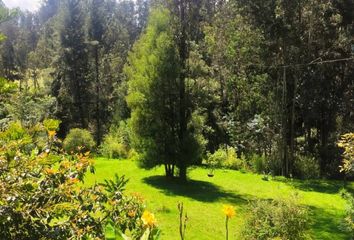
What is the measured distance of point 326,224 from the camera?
13.5 meters

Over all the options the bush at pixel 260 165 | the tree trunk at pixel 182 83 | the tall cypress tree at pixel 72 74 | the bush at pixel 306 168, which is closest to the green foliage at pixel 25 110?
the tall cypress tree at pixel 72 74

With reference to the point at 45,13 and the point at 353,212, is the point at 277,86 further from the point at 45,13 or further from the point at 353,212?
the point at 45,13

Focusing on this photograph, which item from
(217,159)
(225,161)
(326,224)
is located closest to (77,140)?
(217,159)

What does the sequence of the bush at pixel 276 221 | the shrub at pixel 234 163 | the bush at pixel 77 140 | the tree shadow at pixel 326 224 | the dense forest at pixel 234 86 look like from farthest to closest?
the bush at pixel 77 140
the shrub at pixel 234 163
the dense forest at pixel 234 86
the tree shadow at pixel 326 224
the bush at pixel 276 221

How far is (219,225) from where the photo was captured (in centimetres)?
1258

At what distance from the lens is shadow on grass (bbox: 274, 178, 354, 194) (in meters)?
19.0

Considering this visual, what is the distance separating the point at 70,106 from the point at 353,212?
3268 cm

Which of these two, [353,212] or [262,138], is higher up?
[262,138]

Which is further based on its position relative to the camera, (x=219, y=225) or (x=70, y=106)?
(x=70, y=106)

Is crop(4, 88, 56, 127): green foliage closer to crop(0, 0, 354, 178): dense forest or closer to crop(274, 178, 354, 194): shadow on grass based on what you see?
crop(0, 0, 354, 178): dense forest

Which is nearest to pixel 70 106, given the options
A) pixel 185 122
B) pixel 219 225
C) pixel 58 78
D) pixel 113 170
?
pixel 58 78

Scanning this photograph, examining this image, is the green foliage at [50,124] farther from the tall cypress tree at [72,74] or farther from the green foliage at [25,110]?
the tall cypress tree at [72,74]

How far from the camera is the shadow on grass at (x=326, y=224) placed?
12.5m

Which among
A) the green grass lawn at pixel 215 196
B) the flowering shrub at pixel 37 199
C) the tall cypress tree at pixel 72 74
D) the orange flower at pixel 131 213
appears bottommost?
the green grass lawn at pixel 215 196
